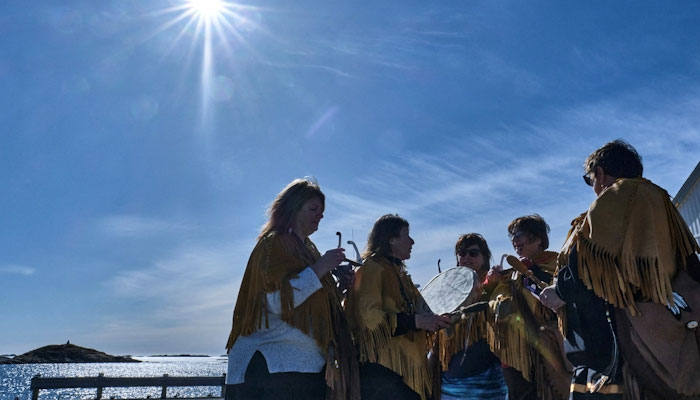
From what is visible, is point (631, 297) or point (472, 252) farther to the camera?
point (472, 252)

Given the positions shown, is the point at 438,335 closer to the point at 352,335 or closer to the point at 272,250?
the point at 352,335

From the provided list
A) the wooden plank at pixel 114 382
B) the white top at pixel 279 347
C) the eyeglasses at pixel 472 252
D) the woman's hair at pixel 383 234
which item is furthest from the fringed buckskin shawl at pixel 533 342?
the wooden plank at pixel 114 382

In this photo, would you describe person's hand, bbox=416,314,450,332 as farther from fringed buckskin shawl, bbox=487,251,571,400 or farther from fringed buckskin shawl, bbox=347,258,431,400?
fringed buckskin shawl, bbox=487,251,571,400

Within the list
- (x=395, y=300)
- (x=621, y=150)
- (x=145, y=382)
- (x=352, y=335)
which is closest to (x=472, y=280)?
(x=395, y=300)

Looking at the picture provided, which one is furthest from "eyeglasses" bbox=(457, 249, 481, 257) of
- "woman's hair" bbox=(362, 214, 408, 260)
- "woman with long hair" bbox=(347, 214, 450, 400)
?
"woman with long hair" bbox=(347, 214, 450, 400)

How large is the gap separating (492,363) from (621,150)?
67.9 inches

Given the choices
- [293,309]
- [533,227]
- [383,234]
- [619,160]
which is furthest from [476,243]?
[293,309]

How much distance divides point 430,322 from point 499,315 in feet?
2.17

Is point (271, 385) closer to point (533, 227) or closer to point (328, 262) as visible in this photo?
point (328, 262)

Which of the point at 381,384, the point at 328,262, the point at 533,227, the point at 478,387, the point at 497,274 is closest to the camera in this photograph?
the point at 328,262

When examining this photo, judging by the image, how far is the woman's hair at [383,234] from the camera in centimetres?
366

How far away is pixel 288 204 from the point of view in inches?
128

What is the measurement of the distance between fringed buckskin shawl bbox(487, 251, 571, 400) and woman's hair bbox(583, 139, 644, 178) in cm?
116

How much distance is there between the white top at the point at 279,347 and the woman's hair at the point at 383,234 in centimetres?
86
